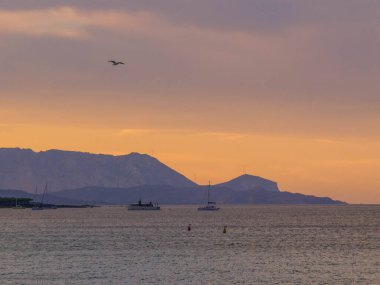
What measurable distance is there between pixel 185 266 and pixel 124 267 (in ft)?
27.9

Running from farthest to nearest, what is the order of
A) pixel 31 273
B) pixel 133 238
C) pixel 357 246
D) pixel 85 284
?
1. pixel 133 238
2. pixel 357 246
3. pixel 31 273
4. pixel 85 284

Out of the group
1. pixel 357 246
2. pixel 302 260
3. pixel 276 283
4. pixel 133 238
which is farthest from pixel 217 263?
pixel 133 238

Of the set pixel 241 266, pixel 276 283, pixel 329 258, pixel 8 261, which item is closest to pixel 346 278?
pixel 276 283

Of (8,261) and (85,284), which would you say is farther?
(8,261)

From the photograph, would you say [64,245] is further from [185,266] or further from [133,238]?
[185,266]

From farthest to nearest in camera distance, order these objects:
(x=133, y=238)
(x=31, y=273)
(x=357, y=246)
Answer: (x=133, y=238), (x=357, y=246), (x=31, y=273)

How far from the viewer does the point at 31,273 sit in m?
99.2

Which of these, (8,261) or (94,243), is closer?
(8,261)

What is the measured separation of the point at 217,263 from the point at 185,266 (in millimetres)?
5874

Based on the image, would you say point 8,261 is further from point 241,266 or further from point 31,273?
point 241,266

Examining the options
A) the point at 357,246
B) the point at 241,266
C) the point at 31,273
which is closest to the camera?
the point at 31,273

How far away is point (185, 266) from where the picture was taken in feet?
349

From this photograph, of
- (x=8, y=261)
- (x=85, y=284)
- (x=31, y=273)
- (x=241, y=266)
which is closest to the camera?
(x=85, y=284)

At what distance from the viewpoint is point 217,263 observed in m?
110
